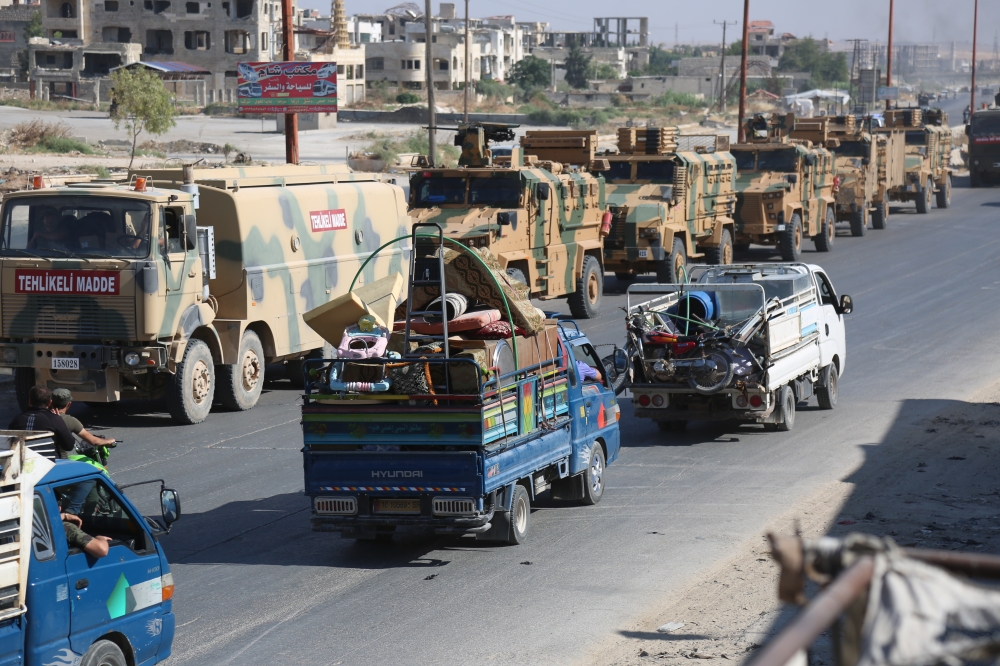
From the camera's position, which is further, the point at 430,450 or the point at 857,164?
the point at 857,164

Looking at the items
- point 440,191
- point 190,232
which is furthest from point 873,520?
point 440,191

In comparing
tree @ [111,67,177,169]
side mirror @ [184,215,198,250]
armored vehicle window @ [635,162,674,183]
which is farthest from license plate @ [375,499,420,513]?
tree @ [111,67,177,169]

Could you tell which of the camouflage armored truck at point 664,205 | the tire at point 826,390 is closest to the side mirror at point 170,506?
the tire at point 826,390

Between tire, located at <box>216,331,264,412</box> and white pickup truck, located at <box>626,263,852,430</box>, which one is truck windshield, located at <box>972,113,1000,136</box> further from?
tire, located at <box>216,331,264,412</box>

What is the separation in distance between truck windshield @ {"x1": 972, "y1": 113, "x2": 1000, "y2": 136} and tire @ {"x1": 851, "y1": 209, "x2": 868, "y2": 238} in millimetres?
13901

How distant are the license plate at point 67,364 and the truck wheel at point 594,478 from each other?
5.64 m

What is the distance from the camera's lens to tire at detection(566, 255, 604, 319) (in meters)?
22.1

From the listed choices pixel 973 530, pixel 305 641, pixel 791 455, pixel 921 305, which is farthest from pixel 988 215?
pixel 305 641

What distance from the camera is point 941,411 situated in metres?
15.0

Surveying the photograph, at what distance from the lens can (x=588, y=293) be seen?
22344mm

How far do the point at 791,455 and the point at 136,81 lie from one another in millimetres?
34814

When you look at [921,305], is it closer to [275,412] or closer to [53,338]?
[275,412]

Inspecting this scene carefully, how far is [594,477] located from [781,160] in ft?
65.0

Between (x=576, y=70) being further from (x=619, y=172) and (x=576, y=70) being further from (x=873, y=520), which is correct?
(x=873, y=520)
